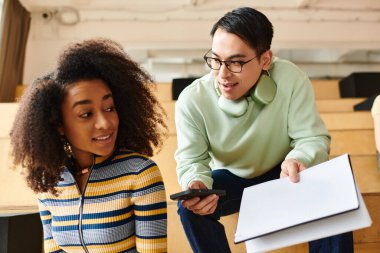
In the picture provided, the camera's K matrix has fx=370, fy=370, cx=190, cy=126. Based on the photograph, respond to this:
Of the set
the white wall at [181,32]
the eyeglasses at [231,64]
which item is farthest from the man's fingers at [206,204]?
the white wall at [181,32]

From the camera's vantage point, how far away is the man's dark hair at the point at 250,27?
1.24 metres

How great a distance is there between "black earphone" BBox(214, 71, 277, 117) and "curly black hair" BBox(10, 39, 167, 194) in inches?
12.5

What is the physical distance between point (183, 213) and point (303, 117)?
0.53 metres

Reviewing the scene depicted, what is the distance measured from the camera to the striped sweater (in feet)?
3.04

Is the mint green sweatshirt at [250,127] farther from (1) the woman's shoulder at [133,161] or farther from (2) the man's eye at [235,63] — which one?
(1) the woman's shoulder at [133,161]

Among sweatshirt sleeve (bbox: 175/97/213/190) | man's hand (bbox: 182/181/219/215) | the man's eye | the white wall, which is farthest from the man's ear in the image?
the white wall

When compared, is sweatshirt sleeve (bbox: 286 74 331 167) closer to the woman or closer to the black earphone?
the black earphone

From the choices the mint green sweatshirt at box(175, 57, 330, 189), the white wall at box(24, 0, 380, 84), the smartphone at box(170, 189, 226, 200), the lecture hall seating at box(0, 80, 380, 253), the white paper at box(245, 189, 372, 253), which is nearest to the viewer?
the white paper at box(245, 189, 372, 253)

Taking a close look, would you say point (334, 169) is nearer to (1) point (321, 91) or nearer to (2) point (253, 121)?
(2) point (253, 121)

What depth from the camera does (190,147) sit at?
1298mm

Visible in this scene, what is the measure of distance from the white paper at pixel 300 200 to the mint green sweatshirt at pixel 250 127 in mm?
345

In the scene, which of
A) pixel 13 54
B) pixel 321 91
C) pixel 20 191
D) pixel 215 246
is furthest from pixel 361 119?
pixel 13 54

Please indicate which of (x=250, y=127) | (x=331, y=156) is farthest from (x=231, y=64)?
(x=331, y=156)

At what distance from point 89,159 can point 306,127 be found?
0.72 m
